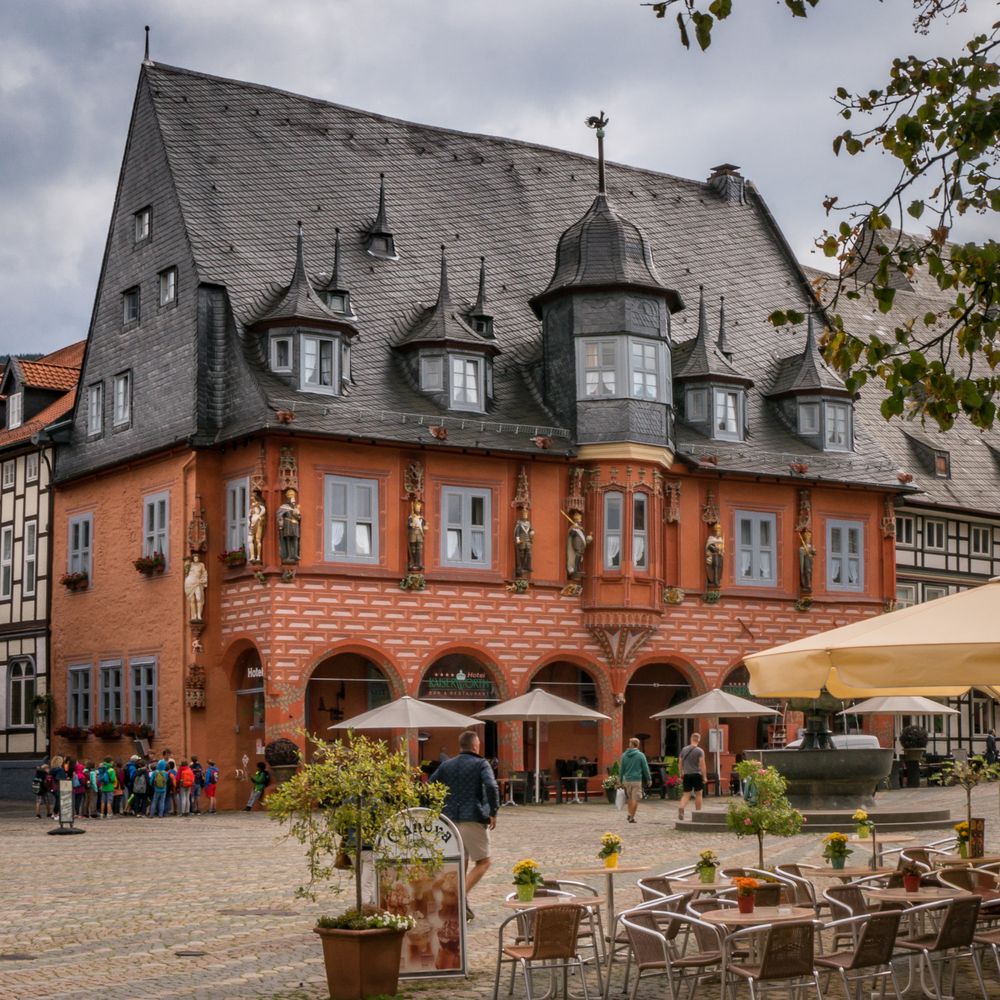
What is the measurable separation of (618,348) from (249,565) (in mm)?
9538

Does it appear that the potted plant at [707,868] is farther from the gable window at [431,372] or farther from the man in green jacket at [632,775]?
the gable window at [431,372]

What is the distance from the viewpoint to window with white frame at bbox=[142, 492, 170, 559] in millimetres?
37781

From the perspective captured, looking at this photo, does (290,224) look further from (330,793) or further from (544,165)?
(330,793)

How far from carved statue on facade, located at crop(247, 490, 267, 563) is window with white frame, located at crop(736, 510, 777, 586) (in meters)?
12.0

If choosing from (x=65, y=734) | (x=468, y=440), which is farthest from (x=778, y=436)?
(x=65, y=734)

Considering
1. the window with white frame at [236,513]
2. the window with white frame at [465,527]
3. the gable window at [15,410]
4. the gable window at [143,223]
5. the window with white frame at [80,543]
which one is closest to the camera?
the window with white frame at [236,513]

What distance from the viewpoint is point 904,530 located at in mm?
46938

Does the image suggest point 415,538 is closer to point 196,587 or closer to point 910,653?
point 196,587

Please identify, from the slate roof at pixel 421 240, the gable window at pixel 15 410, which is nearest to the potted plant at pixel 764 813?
the slate roof at pixel 421 240

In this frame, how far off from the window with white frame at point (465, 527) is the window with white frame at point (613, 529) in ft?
8.80

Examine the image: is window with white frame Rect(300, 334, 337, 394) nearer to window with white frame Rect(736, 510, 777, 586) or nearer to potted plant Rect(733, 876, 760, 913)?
window with white frame Rect(736, 510, 777, 586)

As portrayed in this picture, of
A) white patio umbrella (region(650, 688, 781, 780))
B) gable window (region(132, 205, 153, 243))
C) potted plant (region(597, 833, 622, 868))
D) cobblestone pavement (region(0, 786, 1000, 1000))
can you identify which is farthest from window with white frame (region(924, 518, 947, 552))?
potted plant (region(597, 833, 622, 868))

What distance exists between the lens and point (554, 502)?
3881 centimetres

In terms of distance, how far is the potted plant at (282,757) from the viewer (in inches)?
1337
